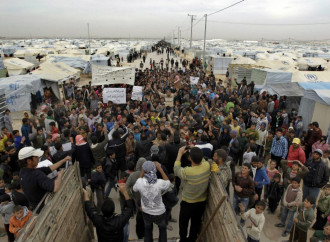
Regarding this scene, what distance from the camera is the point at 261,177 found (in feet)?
15.4

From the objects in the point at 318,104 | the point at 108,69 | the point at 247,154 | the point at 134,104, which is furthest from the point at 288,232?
the point at 108,69

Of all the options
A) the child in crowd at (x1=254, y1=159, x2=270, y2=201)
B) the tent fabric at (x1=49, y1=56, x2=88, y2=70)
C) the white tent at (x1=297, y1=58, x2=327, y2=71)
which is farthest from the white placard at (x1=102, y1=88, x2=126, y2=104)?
the white tent at (x1=297, y1=58, x2=327, y2=71)

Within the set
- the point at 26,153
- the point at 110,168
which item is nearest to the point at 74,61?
the point at 110,168

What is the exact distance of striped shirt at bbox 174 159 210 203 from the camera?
128 inches

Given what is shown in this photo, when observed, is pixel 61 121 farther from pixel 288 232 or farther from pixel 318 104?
pixel 318 104

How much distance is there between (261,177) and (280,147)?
6.50ft

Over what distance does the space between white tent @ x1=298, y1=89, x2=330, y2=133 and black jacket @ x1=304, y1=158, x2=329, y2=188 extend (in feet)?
14.4

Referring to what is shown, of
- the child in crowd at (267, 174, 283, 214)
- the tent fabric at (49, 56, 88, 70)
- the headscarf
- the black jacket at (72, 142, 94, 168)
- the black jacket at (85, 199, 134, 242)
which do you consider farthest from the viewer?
the tent fabric at (49, 56, 88, 70)

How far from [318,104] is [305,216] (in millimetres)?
6097

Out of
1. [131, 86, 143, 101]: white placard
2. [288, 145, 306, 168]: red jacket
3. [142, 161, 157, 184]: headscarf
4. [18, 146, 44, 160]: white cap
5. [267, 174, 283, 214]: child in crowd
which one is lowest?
[267, 174, 283, 214]: child in crowd

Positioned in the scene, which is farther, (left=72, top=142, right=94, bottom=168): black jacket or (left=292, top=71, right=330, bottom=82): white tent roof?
(left=292, top=71, right=330, bottom=82): white tent roof

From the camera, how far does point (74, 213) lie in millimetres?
3387

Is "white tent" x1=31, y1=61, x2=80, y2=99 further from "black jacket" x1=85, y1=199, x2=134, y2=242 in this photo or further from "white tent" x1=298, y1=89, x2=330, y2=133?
"white tent" x1=298, y1=89, x2=330, y2=133

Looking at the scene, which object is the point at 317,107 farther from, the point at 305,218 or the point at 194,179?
the point at 194,179
